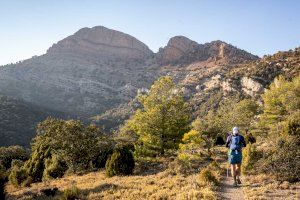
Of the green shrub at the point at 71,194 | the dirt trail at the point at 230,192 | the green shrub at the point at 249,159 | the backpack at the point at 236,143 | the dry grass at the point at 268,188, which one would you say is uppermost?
the backpack at the point at 236,143

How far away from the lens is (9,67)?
7308 inches

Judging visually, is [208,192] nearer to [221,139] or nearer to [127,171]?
[127,171]

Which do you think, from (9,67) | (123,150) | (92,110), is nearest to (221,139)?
(123,150)

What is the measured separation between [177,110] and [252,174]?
12.0 metres

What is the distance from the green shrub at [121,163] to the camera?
70.7 feet

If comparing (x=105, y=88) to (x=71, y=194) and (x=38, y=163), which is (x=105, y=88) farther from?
(x=71, y=194)

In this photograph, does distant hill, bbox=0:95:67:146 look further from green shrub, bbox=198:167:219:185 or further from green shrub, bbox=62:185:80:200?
green shrub, bbox=198:167:219:185

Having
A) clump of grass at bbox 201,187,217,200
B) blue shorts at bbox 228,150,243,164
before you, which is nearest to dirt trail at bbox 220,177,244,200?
clump of grass at bbox 201,187,217,200

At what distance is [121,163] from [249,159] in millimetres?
7562

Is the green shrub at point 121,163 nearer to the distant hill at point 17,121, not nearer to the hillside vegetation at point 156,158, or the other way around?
the hillside vegetation at point 156,158

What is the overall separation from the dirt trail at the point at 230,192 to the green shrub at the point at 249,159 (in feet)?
6.76

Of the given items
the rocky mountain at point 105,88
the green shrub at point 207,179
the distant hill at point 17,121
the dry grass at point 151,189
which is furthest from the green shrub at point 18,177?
the rocky mountain at point 105,88

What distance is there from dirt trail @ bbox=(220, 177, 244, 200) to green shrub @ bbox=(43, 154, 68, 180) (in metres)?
15.8

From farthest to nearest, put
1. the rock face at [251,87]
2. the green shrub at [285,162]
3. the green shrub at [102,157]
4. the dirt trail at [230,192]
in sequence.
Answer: the rock face at [251,87], the green shrub at [102,157], the green shrub at [285,162], the dirt trail at [230,192]
